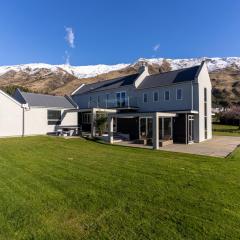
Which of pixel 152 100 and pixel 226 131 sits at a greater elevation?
pixel 152 100

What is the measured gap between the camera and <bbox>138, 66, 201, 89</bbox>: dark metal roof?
2387 cm

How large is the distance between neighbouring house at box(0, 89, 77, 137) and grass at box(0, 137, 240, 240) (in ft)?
47.1

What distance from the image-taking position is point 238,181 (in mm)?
8961

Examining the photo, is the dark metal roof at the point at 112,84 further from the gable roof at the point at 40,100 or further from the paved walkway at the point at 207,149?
the paved walkway at the point at 207,149

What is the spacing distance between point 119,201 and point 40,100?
24.8 metres

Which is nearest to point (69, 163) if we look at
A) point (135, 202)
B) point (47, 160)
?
point (47, 160)

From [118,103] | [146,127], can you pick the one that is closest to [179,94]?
[146,127]

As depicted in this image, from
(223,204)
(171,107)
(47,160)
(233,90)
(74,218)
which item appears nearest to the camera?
(74,218)

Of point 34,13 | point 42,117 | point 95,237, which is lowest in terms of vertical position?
point 95,237

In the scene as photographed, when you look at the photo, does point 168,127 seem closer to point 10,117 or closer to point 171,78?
point 171,78

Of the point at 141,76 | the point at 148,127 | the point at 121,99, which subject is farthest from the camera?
the point at 121,99

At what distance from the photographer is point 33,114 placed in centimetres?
2658

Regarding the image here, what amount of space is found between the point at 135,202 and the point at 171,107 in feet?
61.1

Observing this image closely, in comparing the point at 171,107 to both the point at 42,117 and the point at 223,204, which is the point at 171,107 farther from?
the point at 223,204
